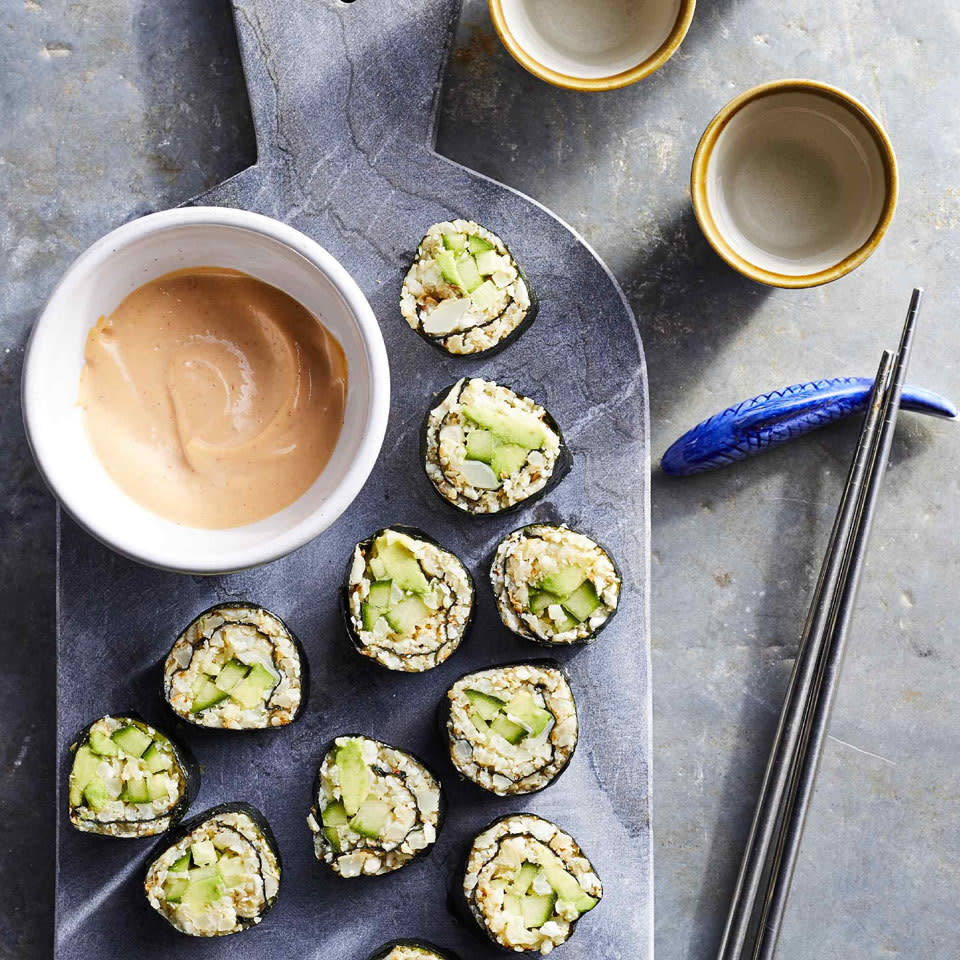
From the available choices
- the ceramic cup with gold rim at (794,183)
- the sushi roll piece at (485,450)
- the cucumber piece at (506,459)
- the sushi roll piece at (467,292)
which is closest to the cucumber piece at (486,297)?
the sushi roll piece at (467,292)

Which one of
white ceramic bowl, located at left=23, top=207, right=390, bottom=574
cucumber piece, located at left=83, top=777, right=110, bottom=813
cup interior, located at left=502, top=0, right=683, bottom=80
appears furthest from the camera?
cup interior, located at left=502, top=0, right=683, bottom=80

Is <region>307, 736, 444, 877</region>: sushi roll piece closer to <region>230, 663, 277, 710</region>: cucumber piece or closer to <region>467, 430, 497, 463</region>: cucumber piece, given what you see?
<region>230, 663, 277, 710</region>: cucumber piece

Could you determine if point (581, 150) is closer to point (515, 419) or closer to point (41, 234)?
point (515, 419)

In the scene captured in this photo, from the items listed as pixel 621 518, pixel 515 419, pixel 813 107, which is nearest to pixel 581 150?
pixel 813 107

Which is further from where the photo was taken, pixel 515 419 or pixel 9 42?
pixel 9 42

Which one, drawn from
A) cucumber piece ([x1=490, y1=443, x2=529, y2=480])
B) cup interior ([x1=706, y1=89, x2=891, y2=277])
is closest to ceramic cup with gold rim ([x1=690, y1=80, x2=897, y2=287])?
cup interior ([x1=706, y1=89, x2=891, y2=277])

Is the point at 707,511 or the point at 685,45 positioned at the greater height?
the point at 685,45

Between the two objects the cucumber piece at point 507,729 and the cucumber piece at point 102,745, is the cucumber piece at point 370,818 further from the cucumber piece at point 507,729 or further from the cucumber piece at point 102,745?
the cucumber piece at point 102,745
